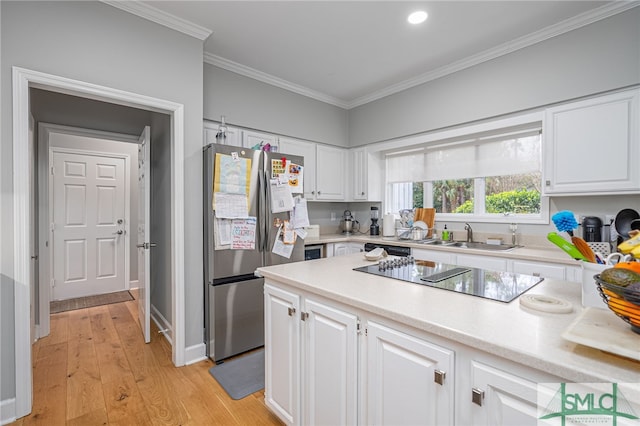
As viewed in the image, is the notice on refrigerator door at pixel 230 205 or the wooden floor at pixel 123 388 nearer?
the wooden floor at pixel 123 388

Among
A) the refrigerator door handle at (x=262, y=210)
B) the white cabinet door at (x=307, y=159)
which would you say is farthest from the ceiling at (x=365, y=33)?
the refrigerator door handle at (x=262, y=210)

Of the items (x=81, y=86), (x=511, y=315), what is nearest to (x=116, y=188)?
(x=81, y=86)

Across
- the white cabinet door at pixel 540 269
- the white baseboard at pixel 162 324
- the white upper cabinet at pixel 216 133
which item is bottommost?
the white baseboard at pixel 162 324

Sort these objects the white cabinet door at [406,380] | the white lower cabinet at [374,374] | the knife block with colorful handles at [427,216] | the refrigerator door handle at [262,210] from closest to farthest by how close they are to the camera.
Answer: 1. the white lower cabinet at [374,374]
2. the white cabinet door at [406,380]
3. the refrigerator door handle at [262,210]
4. the knife block with colorful handles at [427,216]

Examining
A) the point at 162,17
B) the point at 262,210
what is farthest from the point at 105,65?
the point at 262,210

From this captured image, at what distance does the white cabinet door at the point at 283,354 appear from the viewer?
5.10 feet

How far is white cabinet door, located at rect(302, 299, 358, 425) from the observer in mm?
1290

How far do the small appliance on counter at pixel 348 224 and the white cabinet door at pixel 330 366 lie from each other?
3025mm

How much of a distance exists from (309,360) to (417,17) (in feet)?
8.69

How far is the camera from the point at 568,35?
8.34 feet

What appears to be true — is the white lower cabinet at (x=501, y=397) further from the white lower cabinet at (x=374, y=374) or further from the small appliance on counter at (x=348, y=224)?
the small appliance on counter at (x=348, y=224)

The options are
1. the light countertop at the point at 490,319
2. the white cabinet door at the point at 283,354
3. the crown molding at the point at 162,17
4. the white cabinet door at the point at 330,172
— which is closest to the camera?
the light countertop at the point at 490,319

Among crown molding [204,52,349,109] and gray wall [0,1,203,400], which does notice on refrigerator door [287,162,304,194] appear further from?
crown molding [204,52,349,109]

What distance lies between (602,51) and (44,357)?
529 centimetres
